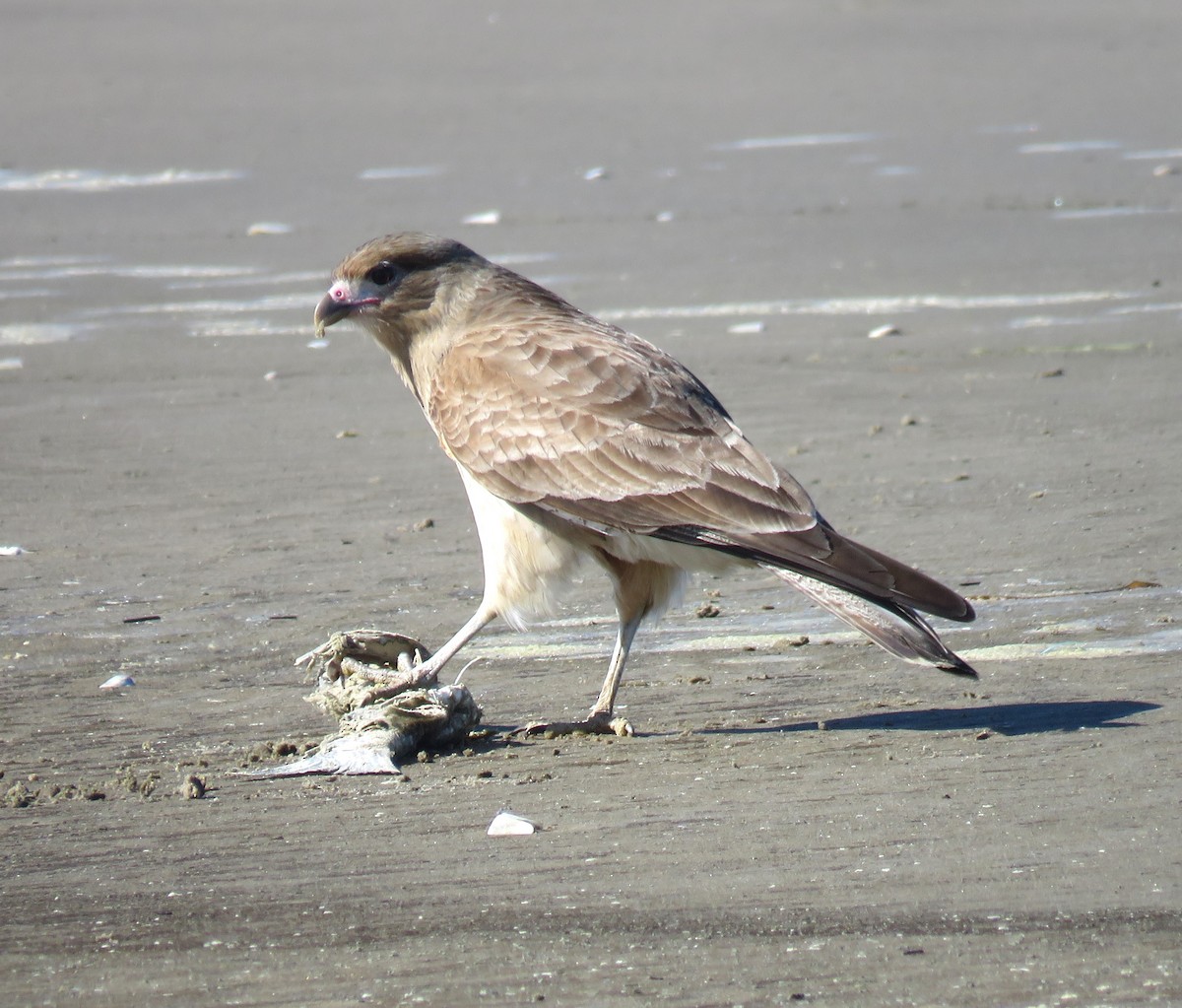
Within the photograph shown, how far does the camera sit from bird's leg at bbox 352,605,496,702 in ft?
19.2

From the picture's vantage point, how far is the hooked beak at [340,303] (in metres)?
Result: 6.59

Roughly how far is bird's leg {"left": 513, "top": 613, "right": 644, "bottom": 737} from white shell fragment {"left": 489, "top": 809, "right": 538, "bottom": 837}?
84 centimetres

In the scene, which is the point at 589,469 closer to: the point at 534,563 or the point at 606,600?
the point at 534,563

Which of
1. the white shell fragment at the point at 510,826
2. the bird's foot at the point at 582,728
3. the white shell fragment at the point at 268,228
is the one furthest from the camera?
the white shell fragment at the point at 268,228

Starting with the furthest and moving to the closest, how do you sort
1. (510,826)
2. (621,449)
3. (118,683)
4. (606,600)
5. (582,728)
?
(606,600), (118,683), (621,449), (582,728), (510,826)

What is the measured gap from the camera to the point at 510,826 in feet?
15.6

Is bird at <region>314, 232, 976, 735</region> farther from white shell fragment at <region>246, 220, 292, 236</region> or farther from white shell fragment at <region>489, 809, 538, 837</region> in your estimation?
white shell fragment at <region>246, 220, 292, 236</region>

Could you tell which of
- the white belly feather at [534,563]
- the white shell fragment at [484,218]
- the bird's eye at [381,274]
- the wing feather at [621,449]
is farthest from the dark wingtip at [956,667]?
the white shell fragment at [484,218]

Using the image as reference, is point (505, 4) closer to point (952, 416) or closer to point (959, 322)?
point (959, 322)

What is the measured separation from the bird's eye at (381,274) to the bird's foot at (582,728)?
1.65m

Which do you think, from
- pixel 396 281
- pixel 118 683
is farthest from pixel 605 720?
pixel 396 281

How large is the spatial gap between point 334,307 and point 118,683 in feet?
4.47

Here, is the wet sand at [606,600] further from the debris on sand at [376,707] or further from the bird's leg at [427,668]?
the bird's leg at [427,668]

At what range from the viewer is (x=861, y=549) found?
5.41 metres
